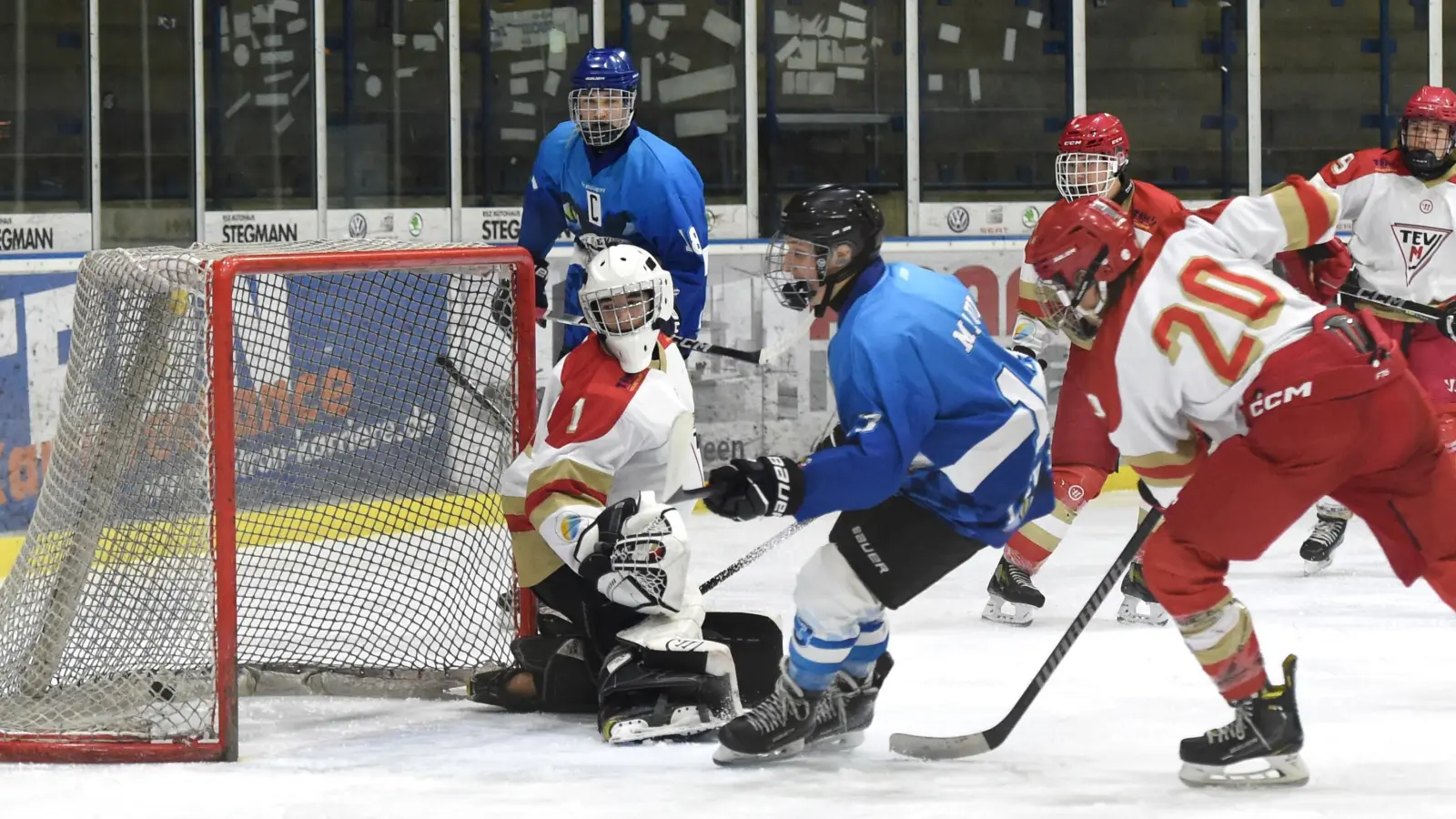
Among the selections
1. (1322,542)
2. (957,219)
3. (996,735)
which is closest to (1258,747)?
(996,735)

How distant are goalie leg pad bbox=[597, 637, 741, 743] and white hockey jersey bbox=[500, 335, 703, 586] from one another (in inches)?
7.3

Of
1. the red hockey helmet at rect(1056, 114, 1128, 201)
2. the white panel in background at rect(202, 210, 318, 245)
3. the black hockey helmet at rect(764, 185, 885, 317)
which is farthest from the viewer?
Answer: the white panel in background at rect(202, 210, 318, 245)

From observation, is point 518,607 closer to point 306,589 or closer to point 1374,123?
point 306,589

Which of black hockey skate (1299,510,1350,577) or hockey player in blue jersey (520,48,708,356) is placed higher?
hockey player in blue jersey (520,48,708,356)

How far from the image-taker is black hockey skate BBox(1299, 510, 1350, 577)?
4.88 meters

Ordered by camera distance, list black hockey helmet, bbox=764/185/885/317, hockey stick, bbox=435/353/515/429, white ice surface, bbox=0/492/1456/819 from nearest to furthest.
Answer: white ice surface, bbox=0/492/1456/819 → black hockey helmet, bbox=764/185/885/317 → hockey stick, bbox=435/353/515/429

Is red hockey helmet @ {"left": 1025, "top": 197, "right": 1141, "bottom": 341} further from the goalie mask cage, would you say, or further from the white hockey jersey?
the goalie mask cage

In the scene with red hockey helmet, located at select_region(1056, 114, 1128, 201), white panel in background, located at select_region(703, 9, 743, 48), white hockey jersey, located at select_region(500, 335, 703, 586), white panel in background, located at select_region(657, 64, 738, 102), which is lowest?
white hockey jersey, located at select_region(500, 335, 703, 586)

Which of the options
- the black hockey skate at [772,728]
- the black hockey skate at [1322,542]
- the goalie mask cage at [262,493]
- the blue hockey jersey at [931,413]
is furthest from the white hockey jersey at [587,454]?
the black hockey skate at [1322,542]

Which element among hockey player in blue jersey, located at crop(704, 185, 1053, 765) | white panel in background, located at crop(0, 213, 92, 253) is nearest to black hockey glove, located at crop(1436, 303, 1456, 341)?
hockey player in blue jersey, located at crop(704, 185, 1053, 765)

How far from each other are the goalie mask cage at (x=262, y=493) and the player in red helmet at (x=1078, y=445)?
1.15m

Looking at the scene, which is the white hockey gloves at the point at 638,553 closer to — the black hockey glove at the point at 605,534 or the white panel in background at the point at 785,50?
the black hockey glove at the point at 605,534

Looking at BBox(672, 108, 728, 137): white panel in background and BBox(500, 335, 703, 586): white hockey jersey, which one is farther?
BBox(672, 108, 728, 137): white panel in background

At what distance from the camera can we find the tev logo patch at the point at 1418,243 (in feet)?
16.0
